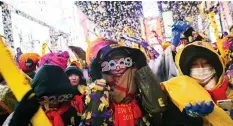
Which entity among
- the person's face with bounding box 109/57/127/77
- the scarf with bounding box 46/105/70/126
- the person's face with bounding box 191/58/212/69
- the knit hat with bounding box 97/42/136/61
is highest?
the knit hat with bounding box 97/42/136/61

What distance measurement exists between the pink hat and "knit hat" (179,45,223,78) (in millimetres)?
1936

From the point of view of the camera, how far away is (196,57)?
246 centimetres

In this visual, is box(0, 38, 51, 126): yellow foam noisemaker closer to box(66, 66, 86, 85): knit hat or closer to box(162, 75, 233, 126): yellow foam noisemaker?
box(162, 75, 233, 126): yellow foam noisemaker

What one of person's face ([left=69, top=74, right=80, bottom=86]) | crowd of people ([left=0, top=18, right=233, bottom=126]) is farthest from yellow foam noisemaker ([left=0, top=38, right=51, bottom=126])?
person's face ([left=69, top=74, right=80, bottom=86])

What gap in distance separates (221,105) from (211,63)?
373 millimetres

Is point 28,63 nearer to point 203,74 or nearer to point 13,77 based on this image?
point 203,74

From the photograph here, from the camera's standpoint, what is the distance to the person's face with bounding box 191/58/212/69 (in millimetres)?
2479

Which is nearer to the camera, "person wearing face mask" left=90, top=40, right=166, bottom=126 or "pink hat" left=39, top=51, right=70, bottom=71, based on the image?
"person wearing face mask" left=90, top=40, right=166, bottom=126

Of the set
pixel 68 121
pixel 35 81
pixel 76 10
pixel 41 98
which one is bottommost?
pixel 68 121

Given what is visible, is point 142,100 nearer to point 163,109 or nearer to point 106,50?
point 163,109

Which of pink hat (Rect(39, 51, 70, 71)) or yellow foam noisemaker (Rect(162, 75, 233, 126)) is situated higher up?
pink hat (Rect(39, 51, 70, 71))

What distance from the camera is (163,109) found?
2.32m

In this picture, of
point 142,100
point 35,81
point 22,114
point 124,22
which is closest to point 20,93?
point 22,114

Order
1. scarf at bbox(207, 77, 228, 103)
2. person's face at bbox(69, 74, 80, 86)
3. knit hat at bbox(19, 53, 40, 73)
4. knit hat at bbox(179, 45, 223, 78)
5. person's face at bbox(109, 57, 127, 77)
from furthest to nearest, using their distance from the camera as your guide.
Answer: knit hat at bbox(19, 53, 40, 73) → person's face at bbox(69, 74, 80, 86) → person's face at bbox(109, 57, 127, 77) → knit hat at bbox(179, 45, 223, 78) → scarf at bbox(207, 77, 228, 103)
